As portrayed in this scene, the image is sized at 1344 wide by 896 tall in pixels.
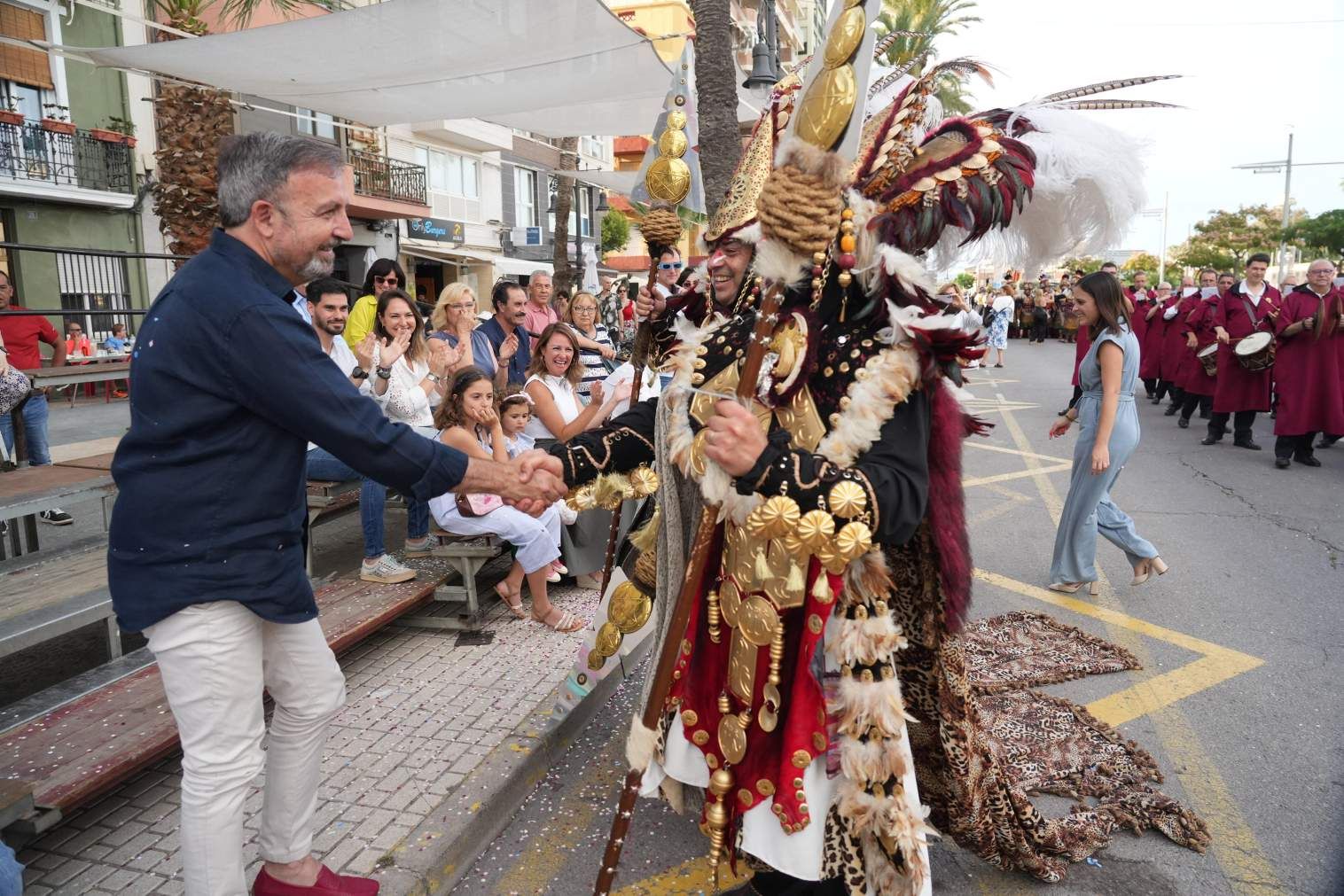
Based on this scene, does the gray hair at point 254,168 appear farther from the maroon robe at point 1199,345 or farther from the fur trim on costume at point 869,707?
the maroon robe at point 1199,345

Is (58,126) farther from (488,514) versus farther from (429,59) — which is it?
(488,514)

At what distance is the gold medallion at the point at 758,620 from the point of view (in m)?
2.20

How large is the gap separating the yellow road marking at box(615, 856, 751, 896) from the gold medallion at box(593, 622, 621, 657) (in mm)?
816

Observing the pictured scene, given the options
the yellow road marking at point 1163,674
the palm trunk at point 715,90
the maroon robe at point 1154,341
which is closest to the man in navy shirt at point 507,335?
the palm trunk at point 715,90

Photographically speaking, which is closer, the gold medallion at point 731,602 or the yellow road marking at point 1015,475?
the gold medallion at point 731,602

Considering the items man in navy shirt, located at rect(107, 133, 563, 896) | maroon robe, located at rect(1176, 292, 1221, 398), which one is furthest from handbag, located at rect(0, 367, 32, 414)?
maroon robe, located at rect(1176, 292, 1221, 398)

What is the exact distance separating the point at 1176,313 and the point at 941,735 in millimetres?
13775

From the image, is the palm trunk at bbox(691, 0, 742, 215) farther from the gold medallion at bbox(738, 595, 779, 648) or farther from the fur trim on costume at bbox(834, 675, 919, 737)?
the fur trim on costume at bbox(834, 675, 919, 737)

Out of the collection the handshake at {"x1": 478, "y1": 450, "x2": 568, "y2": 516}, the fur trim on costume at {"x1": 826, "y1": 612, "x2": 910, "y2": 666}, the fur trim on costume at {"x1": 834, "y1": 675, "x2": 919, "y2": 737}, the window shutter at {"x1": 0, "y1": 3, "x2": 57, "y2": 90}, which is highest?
the window shutter at {"x1": 0, "y1": 3, "x2": 57, "y2": 90}

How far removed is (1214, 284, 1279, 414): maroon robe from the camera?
1066 centimetres

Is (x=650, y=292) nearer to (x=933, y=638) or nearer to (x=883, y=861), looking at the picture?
(x=933, y=638)

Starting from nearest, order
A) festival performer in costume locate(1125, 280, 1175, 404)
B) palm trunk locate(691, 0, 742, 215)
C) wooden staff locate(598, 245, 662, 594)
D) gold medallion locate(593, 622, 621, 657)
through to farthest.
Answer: gold medallion locate(593, 622, 621, 657), wooden staff locate(598, 245, 662, 594), palm trunk locate(691, 0, 742, 215), festival performer in costume locate(1125, 280, 1175, 404)

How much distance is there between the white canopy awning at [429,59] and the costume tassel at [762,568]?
5.73 meters

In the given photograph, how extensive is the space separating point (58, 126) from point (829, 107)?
772 inches
